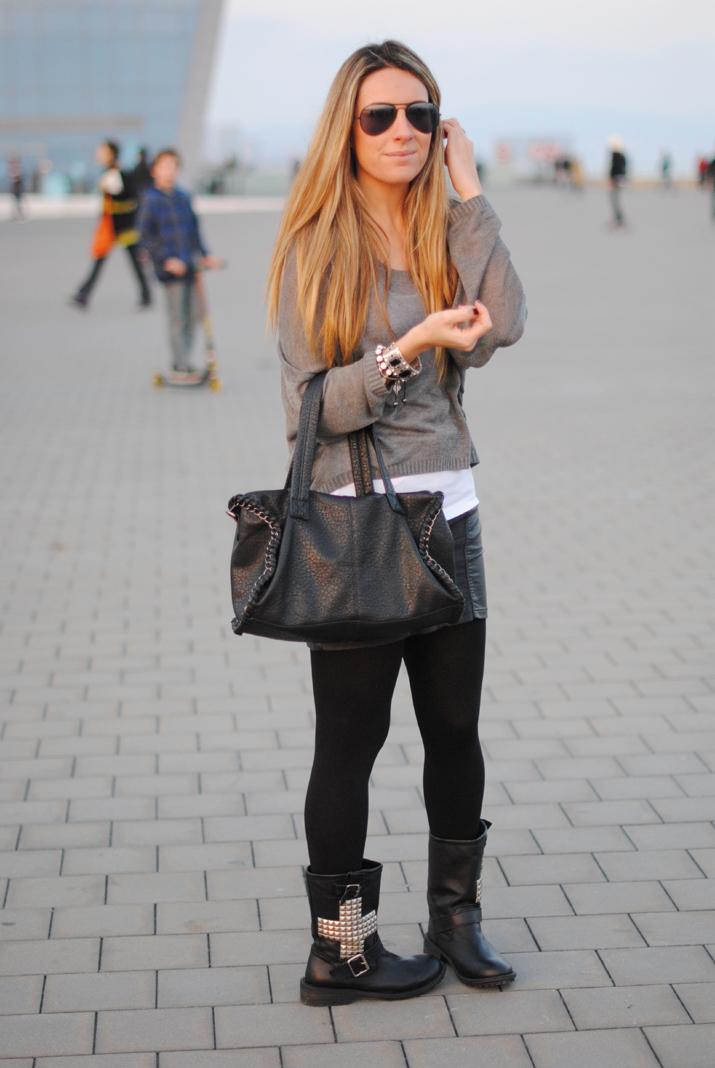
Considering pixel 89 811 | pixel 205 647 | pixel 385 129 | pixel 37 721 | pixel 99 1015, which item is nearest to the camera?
pixel 385 129

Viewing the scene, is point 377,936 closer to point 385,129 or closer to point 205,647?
point 385,129

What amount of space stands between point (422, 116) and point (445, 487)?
2.29 ft

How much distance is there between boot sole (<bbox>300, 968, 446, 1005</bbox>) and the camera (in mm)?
3225

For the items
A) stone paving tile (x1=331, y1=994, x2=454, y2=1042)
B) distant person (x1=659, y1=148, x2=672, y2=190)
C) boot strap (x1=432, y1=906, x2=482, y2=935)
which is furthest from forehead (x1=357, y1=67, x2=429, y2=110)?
distant person (x1=659, y1=148, x2=672, y2=190)

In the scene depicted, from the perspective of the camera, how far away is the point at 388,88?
2.97 metres

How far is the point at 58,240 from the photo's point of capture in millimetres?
30609

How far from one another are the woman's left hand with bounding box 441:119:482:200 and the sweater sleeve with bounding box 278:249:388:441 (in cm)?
36

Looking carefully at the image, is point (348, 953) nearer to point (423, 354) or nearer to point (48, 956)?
point (48, 956)

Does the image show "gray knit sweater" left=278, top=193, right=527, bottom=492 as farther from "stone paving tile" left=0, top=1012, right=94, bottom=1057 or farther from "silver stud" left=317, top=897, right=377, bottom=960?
"stone paving tile" left=0, top=1012, right=94, bottom=1057

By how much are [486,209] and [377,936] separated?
1.48m

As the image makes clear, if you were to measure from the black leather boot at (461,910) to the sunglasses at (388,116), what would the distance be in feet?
4.71

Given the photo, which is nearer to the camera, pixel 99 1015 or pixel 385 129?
pixel 385 129

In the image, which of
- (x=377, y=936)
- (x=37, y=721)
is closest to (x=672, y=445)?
(x=37, y=721)

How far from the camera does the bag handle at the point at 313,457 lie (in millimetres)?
2938
